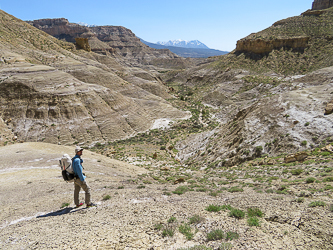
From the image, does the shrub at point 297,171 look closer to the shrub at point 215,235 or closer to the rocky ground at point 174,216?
the rocky ground at point 174,216

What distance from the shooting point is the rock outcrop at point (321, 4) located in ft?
259

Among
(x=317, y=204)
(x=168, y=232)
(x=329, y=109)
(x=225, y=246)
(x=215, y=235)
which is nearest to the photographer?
(x=225, y=246)

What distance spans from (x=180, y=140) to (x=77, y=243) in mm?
26079

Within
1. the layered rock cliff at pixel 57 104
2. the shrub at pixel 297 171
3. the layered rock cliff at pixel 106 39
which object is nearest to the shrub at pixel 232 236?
the shrub at pixel 297 171

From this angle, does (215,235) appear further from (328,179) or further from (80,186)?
(328,179)

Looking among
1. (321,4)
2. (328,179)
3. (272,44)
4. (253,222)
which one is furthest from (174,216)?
(321,4)

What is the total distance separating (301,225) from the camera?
5055mm

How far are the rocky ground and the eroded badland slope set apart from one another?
0.13ft

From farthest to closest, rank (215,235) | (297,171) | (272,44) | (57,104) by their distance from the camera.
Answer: (272,44), (57,104), (297,171), (215,235)

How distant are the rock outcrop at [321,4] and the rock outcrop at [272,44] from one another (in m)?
41.2

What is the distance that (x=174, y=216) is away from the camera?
5949 millimetres

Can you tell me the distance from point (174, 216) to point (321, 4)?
113404mm

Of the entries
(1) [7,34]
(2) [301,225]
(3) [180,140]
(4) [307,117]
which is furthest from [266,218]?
(1) [7,34]

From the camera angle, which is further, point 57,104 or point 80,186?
point 57,104
